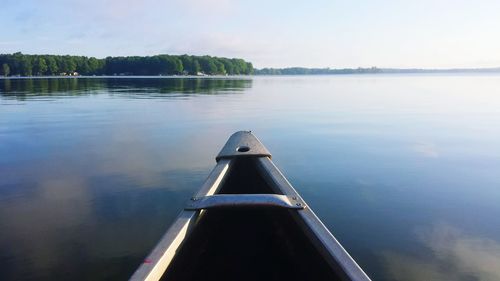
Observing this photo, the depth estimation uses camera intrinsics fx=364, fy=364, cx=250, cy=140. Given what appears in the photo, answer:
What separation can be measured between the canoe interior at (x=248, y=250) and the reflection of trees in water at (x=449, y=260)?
1685mm

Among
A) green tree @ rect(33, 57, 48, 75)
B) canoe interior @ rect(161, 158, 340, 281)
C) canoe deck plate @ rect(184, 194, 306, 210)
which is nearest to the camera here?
canoe interior @ rect(161, 158, 340, 281)

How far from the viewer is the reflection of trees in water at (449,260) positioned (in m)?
5.81

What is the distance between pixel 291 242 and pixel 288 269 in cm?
41

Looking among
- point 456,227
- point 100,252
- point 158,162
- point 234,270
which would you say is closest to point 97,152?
point 158,162

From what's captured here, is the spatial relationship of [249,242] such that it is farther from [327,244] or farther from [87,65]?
[87,65]

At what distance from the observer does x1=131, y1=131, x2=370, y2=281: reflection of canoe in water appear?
4.23 m

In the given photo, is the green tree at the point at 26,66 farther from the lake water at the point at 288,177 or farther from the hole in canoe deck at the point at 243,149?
the hole in canoe deck at the point at 243,149

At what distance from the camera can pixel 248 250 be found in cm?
634

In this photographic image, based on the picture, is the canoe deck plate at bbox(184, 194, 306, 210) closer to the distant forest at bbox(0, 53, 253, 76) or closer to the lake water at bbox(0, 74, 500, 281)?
the lake water at bbox(0, 74, 500, 281)

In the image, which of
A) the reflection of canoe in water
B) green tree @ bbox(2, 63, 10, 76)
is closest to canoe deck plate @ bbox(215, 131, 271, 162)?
the reflection of canoe in water

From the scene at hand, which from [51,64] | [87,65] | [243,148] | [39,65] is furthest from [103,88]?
[87,65]

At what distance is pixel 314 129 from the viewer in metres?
18.4

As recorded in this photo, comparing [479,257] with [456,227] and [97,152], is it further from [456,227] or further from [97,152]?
[97,152]

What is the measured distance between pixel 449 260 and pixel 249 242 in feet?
11.4
